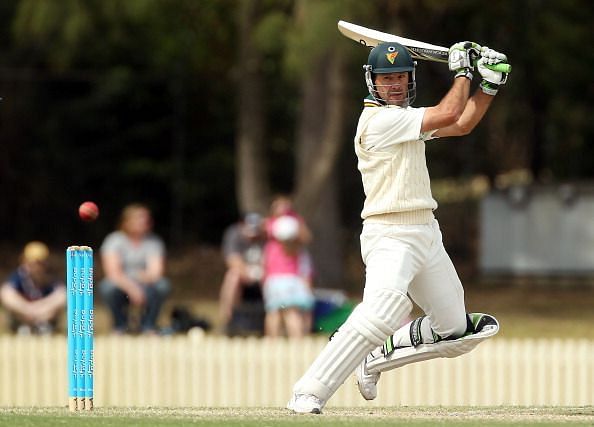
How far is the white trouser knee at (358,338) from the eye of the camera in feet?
22.8

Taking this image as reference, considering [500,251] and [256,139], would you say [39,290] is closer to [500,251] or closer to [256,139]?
[256,139]

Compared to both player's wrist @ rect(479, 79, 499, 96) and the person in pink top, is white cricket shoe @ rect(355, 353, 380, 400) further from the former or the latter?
the person in pink top

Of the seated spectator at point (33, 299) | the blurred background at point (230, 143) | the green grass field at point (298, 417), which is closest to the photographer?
the green grass field at point (298, 417)

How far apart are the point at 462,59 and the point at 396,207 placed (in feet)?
2.55

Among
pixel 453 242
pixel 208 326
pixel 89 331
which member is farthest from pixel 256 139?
pixel 89 331

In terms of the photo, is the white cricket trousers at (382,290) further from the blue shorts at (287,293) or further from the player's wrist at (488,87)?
the blue shorts at (287,293)

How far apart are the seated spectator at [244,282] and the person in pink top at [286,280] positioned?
0.22m

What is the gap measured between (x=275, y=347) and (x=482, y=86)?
5.69 metres

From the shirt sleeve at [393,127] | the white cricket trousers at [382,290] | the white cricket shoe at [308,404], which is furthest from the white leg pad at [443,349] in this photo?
the shirt sleeve at [393,127]

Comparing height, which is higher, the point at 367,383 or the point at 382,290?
the point at 382,290

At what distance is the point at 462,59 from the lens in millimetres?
6957

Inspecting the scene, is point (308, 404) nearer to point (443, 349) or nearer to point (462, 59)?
point (443, 349)

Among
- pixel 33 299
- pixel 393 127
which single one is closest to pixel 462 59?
pixel 393 127

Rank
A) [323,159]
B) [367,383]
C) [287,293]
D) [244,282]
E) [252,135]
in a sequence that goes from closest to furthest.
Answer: [367,383] < [287,293] < [244,282] < [323,159] < [252,135]
